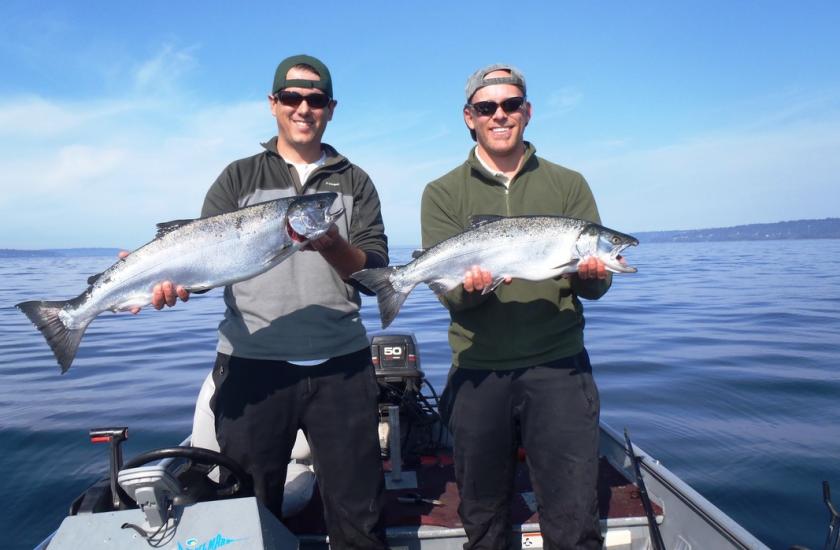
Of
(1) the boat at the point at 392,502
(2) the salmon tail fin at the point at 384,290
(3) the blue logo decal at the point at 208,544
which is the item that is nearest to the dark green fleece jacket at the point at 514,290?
(2) the salmon tail fin at the point at 384,290

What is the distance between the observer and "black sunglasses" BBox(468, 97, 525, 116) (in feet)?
13.5

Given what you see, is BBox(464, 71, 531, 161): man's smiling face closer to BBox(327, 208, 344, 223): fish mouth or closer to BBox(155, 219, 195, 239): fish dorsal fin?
BBox(327, 208, 344, 223): fish mouth

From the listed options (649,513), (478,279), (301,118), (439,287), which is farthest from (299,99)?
(649,513)

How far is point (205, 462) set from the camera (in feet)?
12.2

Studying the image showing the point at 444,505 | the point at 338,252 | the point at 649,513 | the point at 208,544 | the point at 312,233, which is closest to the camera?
the point at 208,544

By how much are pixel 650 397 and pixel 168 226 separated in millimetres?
9708

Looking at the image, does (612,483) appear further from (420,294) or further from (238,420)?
(420,294)

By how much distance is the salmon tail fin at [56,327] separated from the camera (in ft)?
13.0

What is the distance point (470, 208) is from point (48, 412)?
1003 cm

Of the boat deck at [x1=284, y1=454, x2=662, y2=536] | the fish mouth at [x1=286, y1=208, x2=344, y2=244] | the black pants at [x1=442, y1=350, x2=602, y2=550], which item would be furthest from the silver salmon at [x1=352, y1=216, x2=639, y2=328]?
the boat deck at [x1=284, y1=454, x2=662, y2=536]

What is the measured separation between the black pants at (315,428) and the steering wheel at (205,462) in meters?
0.09

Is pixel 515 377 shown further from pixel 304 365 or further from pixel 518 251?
pixel 304 365

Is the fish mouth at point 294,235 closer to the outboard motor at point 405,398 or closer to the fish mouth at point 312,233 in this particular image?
the fish mouth at point 312,233

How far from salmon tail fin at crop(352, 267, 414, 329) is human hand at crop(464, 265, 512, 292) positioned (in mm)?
482
